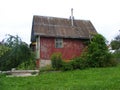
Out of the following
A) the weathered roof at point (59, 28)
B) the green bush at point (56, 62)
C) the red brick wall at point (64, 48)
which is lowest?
the green bush at point (56, 62)

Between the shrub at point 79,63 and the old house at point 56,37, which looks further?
the old house at point 56,37

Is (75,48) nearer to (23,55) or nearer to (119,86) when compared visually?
(23,55)

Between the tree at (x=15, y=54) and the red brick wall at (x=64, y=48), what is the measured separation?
1.54 metres

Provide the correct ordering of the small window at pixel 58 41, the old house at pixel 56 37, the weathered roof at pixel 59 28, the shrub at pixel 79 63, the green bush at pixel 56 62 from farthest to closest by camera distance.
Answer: the small window at pixel 58 41 < the weathered roof at pixel 59 28 < the old house at pixel 56 37 < the shrub at pixel 79 63 < the green bush at pixel 56 62

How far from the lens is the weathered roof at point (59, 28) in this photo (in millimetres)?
30998

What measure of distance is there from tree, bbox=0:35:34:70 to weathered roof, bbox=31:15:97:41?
190 centimetres

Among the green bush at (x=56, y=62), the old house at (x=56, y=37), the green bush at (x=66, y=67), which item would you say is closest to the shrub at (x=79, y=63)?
the green bush at (x=66, y=67)

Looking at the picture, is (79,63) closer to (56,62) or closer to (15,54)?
(56,62)

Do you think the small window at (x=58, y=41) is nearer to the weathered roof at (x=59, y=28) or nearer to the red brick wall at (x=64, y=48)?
the red brick wall at (x=64, y=48)

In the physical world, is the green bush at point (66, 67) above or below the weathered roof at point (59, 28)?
below

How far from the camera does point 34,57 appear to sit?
3042 cm

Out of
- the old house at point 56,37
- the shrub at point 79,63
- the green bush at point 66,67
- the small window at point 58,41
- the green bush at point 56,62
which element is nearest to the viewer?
the green bush at point 66,67

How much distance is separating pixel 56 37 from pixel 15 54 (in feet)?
15.4

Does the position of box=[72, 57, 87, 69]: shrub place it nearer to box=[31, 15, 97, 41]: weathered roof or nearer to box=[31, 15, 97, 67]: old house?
box=[31, 15, 97, 67]: old house
